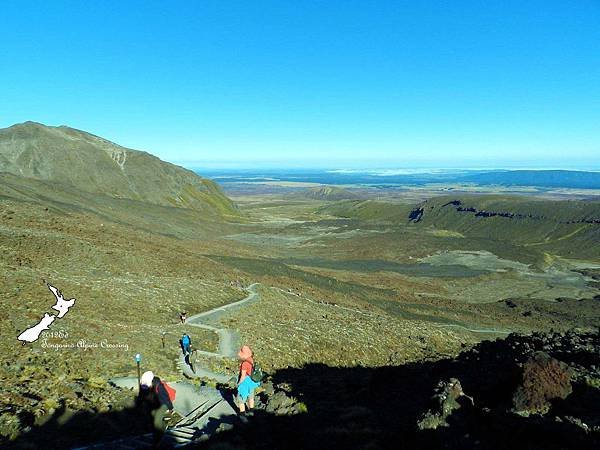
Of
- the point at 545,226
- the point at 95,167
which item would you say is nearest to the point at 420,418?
the point at 95,167

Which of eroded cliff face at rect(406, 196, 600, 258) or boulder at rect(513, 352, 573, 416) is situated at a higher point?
boulder at rect(513, 352, 573, 416)

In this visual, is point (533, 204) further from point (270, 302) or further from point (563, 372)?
point (563, 372)

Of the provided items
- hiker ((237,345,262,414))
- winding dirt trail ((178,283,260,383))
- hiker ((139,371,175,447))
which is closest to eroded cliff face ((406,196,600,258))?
winding dirt trail ((178,283,260,383))

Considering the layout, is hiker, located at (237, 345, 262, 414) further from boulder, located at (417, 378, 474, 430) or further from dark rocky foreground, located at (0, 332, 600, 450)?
boulder, located at (417, 378, 474, 430)

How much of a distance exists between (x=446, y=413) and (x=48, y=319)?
60.5ft

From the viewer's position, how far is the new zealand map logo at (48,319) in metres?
19.5

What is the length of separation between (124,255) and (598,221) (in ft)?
562

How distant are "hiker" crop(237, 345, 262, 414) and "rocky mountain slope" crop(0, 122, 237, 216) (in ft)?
452

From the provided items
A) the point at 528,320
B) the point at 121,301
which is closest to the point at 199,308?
the point at 121,301

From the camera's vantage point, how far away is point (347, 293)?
59.8 metres

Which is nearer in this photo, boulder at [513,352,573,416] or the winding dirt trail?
boulder at [513,352,573,416]

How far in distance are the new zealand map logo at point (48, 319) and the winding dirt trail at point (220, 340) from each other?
20.9 feet

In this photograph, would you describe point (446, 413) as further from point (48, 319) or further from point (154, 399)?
point (48, 319)

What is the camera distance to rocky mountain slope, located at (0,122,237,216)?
148875 millimetres
